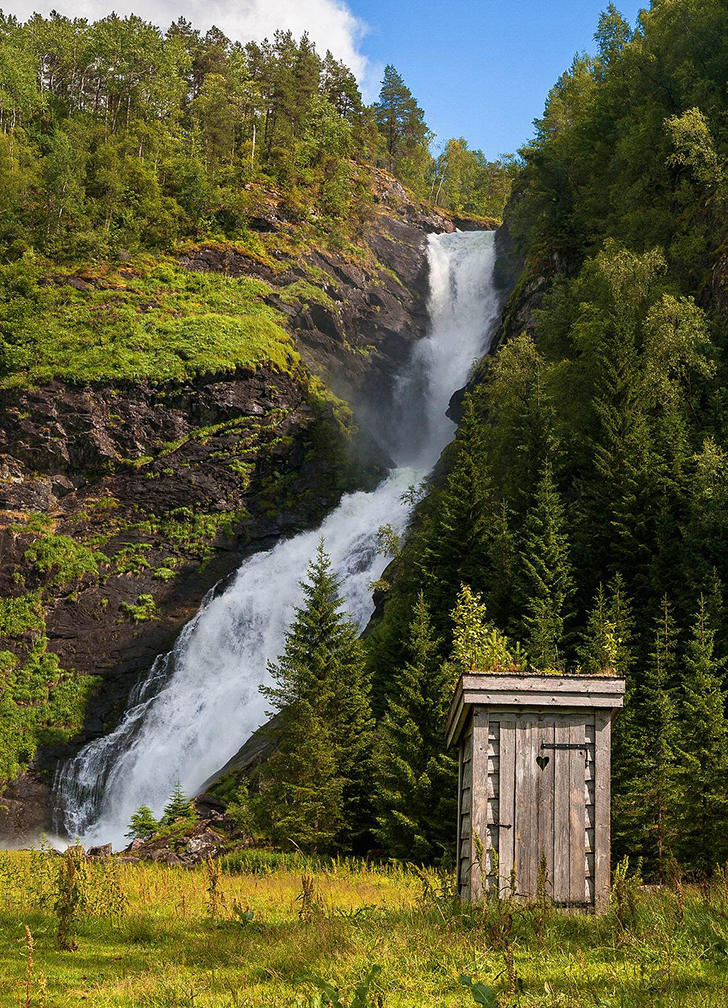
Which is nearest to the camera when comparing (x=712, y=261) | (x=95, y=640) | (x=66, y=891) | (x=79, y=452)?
(x=66, y=891)

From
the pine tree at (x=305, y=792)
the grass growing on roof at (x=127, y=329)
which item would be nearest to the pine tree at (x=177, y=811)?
the pine tree at (x=305, y=792)

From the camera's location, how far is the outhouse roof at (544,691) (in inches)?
403

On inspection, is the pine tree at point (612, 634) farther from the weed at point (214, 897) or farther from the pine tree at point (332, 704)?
the weed at point (214, 897)

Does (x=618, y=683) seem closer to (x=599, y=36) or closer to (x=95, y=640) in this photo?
(x=95, y=640)

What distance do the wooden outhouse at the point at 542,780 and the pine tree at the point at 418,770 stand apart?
10.5m

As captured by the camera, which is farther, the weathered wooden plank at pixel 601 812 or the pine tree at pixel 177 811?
the pine tree at pixel 177 811

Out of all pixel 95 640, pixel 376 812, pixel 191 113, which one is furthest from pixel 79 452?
pixel 191 113

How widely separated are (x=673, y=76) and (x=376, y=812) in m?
31.9

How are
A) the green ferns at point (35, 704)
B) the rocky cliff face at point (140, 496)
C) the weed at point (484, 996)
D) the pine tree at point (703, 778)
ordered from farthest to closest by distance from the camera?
the rocky cliff face at point (140, 496)
the green ferns at point (35, 704)
the pine tree at point (703, 778)
the weed at point (484, 996)

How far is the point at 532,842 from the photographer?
989 cm

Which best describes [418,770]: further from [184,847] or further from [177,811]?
[177,811]

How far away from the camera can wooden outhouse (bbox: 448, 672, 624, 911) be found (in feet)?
32.3

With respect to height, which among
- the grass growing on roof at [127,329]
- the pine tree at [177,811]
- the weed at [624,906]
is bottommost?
the pine tree at [177,811]

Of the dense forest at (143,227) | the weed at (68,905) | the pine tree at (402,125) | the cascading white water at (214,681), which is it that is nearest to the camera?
the weed at (68,905)
